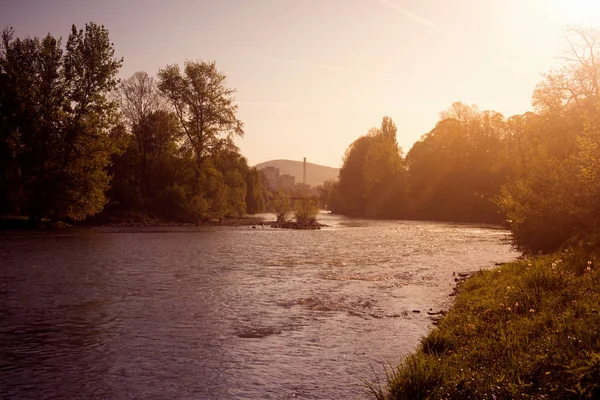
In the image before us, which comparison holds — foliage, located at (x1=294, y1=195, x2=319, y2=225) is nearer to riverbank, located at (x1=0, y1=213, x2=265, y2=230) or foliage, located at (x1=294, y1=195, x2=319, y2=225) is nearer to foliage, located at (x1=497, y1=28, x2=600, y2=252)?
riverbank, located at (x1=0, y1=213, x2=265, y2=230)

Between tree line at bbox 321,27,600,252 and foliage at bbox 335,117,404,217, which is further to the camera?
foliage at bbox 335,117,404,217

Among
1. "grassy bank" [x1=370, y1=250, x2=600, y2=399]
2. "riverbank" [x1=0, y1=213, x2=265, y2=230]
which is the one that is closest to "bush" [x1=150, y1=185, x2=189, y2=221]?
"riverbank" [x1=0, y1=213, x2=265, y2=230]

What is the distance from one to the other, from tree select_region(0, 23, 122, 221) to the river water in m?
21.7

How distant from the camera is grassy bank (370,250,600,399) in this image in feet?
25.1

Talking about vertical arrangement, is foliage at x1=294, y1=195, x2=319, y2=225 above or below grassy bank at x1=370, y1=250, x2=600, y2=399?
above

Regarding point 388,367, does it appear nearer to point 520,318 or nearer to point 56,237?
point 520,318

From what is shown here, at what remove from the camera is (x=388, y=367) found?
11.0m

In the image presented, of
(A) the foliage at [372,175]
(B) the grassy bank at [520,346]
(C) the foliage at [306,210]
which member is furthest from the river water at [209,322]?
(A) the foliage at [372,175]

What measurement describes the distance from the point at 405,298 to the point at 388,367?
8203 millimetres

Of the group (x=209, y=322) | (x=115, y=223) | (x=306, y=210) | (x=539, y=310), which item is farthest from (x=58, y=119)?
(x=539, y=310)

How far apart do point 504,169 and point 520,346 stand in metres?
83.9

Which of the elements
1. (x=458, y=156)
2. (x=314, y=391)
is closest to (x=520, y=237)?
(x=314, y=391)

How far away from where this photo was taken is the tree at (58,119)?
50781 millimetres

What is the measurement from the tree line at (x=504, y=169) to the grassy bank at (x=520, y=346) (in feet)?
17.2
